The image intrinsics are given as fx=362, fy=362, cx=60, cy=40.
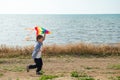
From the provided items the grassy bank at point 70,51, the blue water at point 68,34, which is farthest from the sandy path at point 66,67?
the blue water at point 68,34

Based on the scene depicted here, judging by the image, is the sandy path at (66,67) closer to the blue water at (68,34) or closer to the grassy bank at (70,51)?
the grassy bank at (70,51)

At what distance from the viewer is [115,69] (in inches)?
560

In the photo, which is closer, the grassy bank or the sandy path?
the sandy path

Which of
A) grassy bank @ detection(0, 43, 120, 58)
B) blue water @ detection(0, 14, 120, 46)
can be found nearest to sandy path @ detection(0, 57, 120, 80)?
grassy bank @ detection(0, 43, 120, 58)

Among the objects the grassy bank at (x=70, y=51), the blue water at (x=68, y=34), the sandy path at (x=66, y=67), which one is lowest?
the blue water at (x=68, y=34)

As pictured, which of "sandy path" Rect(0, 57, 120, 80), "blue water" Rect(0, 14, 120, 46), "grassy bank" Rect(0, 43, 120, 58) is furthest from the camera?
"blue water" Rect(0, 14, 120, 46)

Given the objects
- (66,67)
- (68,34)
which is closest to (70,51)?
(66,67)

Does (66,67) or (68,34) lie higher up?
(66,67)

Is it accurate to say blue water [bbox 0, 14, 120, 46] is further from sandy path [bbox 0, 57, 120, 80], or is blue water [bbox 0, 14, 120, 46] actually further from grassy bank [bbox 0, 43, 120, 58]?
sandy path [bbox 0, 57, 120, 80]

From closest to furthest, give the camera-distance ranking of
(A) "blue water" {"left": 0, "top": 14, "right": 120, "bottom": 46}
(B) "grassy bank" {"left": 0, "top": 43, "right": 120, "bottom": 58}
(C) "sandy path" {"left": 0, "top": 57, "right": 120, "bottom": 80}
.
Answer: (C) "sandy path" {"left": 0, "top": 57, "right": 120, "bottom": 80}
(B) "grassy bank" {"left": 0, "top": 43, "right": 120, "bottom": 58}
(A) "blue water" {"left": 0, "top": 14, "right": 120, "bottom": 46}

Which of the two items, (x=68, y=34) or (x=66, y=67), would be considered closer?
(x=66, y=67)

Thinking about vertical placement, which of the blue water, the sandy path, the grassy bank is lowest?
the blue water

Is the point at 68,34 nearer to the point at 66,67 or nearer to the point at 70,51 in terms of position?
the point at 70,51

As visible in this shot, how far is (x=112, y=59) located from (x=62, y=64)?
3.08 m
